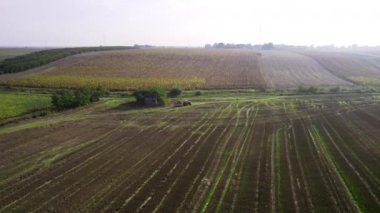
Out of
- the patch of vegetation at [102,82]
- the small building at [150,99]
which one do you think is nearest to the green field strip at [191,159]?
the small building at [150,99]

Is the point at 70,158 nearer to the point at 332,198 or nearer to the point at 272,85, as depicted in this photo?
the point at 332,198

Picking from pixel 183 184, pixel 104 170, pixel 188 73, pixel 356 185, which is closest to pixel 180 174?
pixel 183 184

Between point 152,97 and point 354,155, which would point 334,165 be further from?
point 152,97

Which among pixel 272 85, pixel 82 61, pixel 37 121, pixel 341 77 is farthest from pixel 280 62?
pixel 37 121

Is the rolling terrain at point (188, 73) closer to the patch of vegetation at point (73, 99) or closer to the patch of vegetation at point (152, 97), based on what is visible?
the patch of vegetation at point (73, 99)

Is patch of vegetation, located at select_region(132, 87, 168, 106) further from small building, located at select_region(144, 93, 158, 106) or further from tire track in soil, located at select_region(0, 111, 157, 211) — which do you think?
tire track in soil, located at select_region(0, 111, 157, 211)

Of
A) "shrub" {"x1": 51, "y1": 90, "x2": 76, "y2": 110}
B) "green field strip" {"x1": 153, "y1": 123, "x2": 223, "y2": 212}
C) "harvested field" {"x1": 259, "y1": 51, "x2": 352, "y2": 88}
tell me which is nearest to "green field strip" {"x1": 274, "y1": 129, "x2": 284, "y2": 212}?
"green field strip" {"x1": 153, "y1": 123, "x2": 223, "y2": 212}
